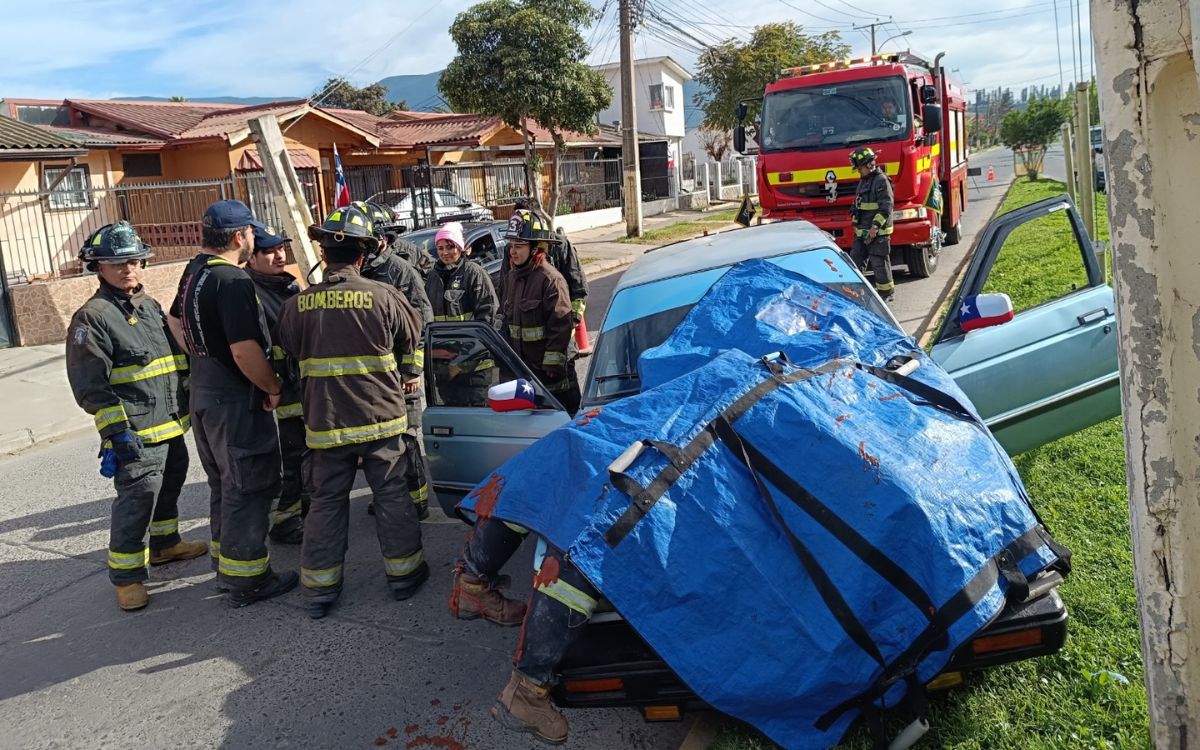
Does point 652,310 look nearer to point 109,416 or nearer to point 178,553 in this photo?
point 109,416

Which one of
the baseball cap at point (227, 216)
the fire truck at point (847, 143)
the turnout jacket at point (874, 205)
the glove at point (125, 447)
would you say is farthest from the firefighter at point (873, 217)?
the glove at point (125, 447)

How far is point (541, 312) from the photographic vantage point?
231 inches

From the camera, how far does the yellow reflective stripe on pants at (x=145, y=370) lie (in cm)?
470

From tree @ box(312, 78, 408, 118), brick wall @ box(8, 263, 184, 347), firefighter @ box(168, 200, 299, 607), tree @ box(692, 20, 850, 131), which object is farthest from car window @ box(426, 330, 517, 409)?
tree @ box(312, 78, 408, 118)

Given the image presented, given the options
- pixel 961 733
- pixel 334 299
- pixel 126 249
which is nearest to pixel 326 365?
pixel 334 299

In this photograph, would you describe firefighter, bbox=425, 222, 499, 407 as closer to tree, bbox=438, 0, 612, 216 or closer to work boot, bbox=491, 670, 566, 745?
work boot, bbox=491, 670, 566, 745

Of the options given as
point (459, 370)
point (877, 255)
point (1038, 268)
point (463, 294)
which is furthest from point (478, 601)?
point (1038, 268)

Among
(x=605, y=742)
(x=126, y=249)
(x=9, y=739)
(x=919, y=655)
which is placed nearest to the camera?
(x=919, y=655)

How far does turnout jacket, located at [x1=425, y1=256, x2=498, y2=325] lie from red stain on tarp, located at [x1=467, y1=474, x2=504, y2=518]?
3.50 meters

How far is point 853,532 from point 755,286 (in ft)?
5.18

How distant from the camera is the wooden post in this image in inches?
259

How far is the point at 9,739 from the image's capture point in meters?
3.52

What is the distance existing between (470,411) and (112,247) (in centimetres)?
208

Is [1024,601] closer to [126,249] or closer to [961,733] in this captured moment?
[961,733]
